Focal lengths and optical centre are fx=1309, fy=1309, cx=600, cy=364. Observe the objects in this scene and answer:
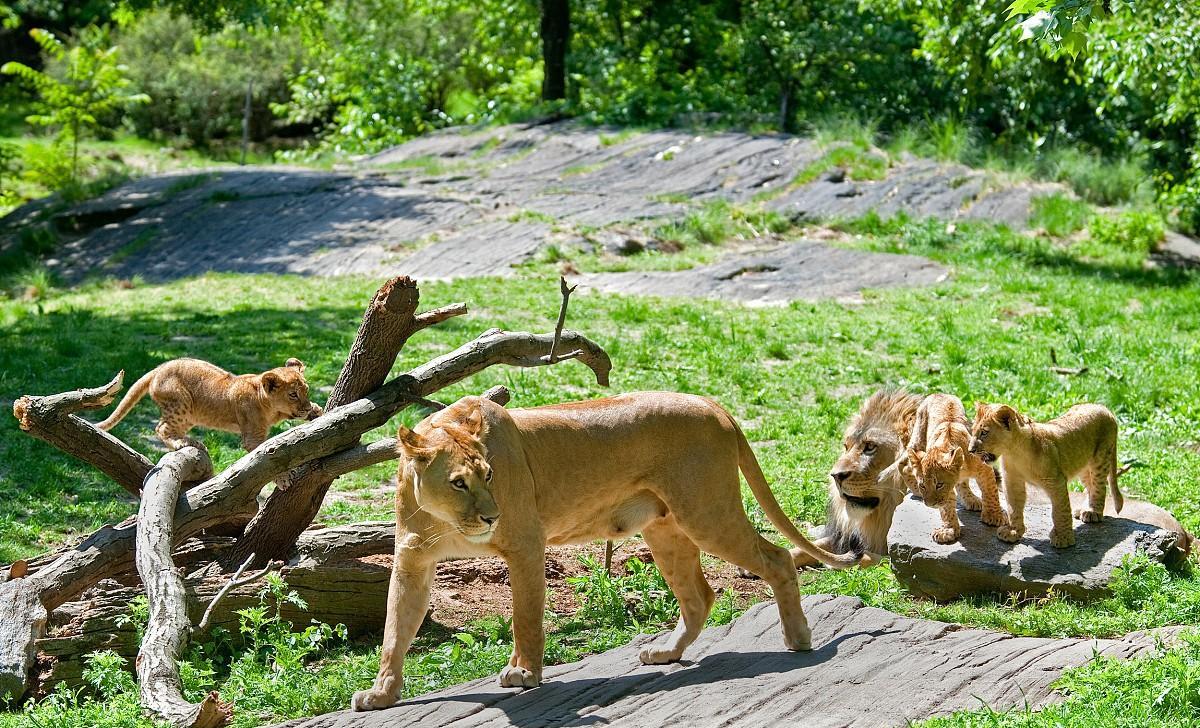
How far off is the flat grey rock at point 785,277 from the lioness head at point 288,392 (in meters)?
8.86

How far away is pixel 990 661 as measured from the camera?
6.27 metres

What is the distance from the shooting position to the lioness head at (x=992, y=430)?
7.43 metres

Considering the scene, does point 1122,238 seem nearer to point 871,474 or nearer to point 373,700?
point 871,474

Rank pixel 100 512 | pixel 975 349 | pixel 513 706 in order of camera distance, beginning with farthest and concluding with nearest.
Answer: pixel 975 349 → pixel 100 512 → pixel 513 706

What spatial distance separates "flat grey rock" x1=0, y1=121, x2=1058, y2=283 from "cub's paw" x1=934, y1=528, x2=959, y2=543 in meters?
9.66

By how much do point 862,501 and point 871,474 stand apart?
0.66 ft

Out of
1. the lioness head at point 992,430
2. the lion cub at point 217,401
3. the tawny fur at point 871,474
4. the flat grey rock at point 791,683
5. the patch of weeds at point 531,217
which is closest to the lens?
the flat grey rock at point 791,683

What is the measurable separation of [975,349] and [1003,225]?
22.8ft

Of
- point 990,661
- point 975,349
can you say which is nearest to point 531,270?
point 975,349

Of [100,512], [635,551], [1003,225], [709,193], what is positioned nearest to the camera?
[635,551]

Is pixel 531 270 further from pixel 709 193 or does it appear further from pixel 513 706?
pixel 513 706

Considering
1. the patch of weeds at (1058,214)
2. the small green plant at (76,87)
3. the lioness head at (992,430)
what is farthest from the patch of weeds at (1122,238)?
the small green plant at (76,87)

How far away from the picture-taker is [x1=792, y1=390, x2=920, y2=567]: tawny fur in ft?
26.6

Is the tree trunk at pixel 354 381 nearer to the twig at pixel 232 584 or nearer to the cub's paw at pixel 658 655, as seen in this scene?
the twig at pixel 232 584
